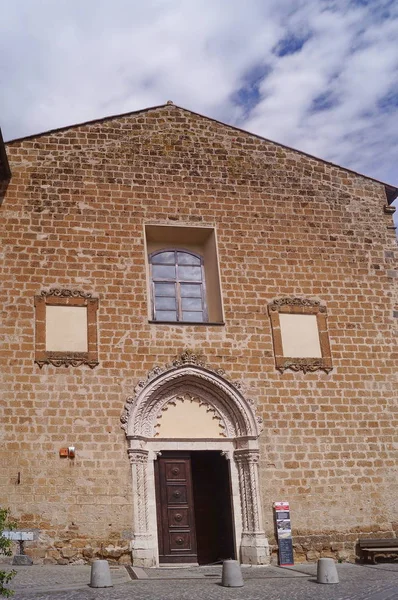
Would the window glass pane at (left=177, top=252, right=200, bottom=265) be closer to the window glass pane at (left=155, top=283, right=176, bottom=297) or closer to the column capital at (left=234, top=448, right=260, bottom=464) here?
the window glass pane at (left=155, top=283, right=176, bottom=297)

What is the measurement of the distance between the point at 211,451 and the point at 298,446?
1.58 m

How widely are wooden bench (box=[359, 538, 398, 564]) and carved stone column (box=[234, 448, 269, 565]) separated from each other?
1.77 m

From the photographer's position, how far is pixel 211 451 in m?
12.4

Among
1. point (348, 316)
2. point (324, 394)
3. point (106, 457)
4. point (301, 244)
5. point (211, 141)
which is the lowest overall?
point (106, 457)

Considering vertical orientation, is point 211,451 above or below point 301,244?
below

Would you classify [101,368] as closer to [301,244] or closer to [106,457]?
[106,457]

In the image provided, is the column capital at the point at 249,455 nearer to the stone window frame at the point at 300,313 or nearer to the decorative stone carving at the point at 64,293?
the stone window frame at the point at 300,313

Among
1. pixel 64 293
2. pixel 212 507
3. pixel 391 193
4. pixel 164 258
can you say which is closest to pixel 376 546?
pixel 212 507

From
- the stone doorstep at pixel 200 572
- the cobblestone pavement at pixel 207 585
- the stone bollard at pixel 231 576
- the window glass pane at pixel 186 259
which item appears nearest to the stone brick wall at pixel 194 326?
the stone doorstep at pixel 200 572

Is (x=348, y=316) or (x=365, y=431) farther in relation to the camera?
(x=348, y=316)

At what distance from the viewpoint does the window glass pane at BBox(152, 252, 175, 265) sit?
13.7 meters

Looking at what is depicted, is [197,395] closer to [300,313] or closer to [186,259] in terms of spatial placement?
[300,313]

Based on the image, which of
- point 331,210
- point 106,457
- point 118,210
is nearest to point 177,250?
point 118,210

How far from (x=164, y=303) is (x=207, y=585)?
560 cm
